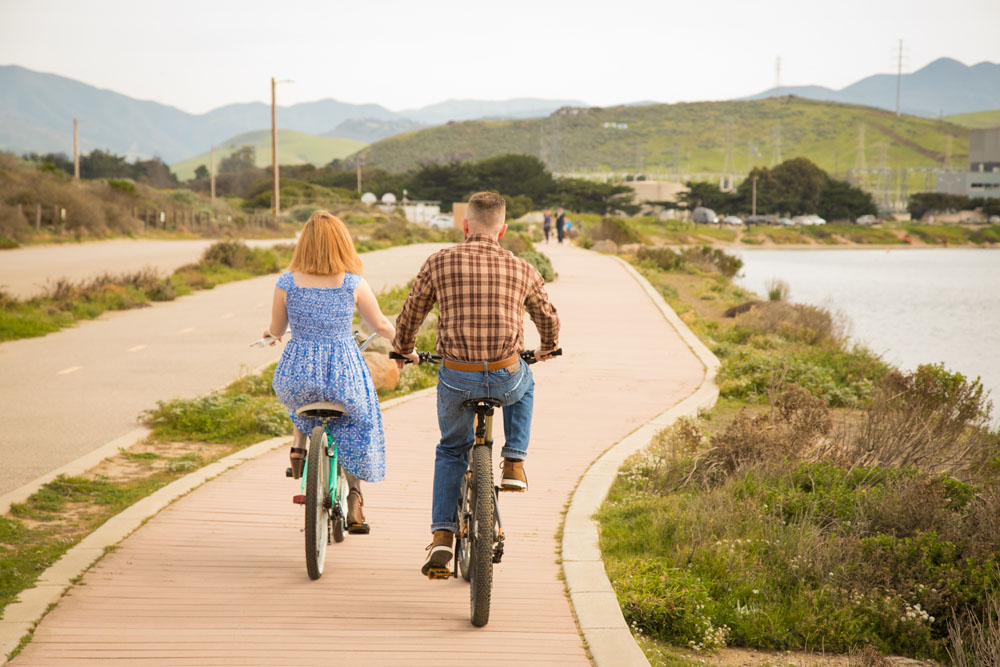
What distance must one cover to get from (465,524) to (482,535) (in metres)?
0.36

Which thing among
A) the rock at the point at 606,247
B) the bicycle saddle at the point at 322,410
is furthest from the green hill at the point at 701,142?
the bicycle saddle at the point at 322,410

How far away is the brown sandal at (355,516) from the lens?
5.07 meters

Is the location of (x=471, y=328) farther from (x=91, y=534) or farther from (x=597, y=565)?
(x=91, y=534)

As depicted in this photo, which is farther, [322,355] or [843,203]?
[843,203]

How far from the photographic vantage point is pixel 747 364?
12.2 meters

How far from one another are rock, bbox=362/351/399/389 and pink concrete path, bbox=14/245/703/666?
2558mm

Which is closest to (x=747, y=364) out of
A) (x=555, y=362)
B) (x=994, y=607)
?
(x=555, y=362)

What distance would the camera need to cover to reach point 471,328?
4.33 metres

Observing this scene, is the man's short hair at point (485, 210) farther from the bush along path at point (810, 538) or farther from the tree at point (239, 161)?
the tree at point (239, 161)

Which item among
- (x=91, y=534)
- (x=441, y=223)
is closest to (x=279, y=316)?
(x=91, y=534)

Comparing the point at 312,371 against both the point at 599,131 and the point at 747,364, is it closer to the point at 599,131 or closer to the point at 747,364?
the point at 747,364

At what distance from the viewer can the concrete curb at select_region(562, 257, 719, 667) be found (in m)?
4.16

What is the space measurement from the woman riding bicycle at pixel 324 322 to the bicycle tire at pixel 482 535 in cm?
85

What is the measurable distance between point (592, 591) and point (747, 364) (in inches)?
311
